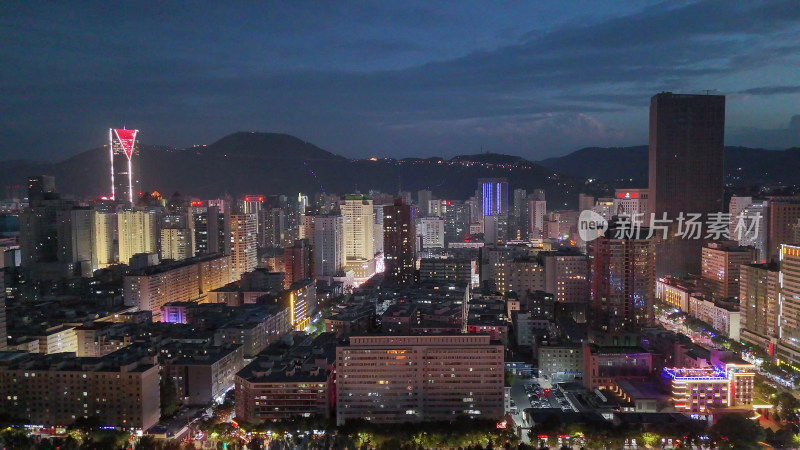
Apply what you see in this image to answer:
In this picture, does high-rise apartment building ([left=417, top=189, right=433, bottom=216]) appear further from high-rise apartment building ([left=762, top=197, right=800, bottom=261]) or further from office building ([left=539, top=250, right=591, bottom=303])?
high-rise apartment building ([left=762, top=197, right=800, bottom=261])

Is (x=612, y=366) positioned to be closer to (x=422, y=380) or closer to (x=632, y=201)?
(x=422, y=380)

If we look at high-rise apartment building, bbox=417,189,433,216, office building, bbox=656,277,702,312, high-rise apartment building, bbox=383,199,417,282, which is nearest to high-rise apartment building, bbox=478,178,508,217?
high-rise apartment building, bbox=417,189,433,216

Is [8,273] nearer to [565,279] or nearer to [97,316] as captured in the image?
[97,316]

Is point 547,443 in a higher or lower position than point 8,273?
lower

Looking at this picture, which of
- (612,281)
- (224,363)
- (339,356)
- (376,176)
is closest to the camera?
(339,356)

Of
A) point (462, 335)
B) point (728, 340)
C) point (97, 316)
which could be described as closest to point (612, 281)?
point (728, 340)
